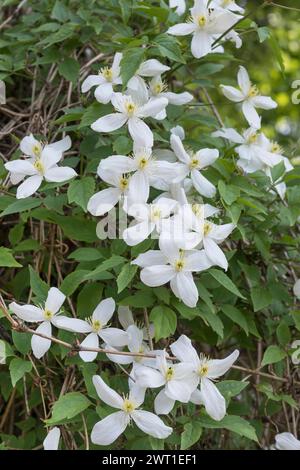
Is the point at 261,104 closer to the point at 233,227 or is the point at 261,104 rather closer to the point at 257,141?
the point at 257,141

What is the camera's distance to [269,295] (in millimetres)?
1131

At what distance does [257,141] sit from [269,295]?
26 cm

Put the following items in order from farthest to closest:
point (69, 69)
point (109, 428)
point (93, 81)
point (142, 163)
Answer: point (69, 69)
point (93, 81)
point (142, 163)
point (109, 428)

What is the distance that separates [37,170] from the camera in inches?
41.0

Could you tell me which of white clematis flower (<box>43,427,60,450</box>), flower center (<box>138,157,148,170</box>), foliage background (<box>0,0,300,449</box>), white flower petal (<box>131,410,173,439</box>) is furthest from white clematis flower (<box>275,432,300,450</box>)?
flower center (<box>138,157,148,170</box>)

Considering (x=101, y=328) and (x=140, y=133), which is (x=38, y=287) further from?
(x=140, y=133)

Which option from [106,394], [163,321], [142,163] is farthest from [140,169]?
[106,394]

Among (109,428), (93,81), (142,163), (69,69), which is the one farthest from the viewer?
(69,69)

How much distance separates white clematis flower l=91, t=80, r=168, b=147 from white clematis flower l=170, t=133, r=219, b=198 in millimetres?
64

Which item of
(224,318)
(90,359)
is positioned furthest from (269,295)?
(90,359)

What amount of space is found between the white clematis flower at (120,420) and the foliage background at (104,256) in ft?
0.10

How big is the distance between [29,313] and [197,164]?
1.10 ft

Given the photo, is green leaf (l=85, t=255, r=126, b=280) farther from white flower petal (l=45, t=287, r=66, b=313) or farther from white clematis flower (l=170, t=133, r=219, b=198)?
white clematis flower (l=170, t=133, r=219, b=198)
